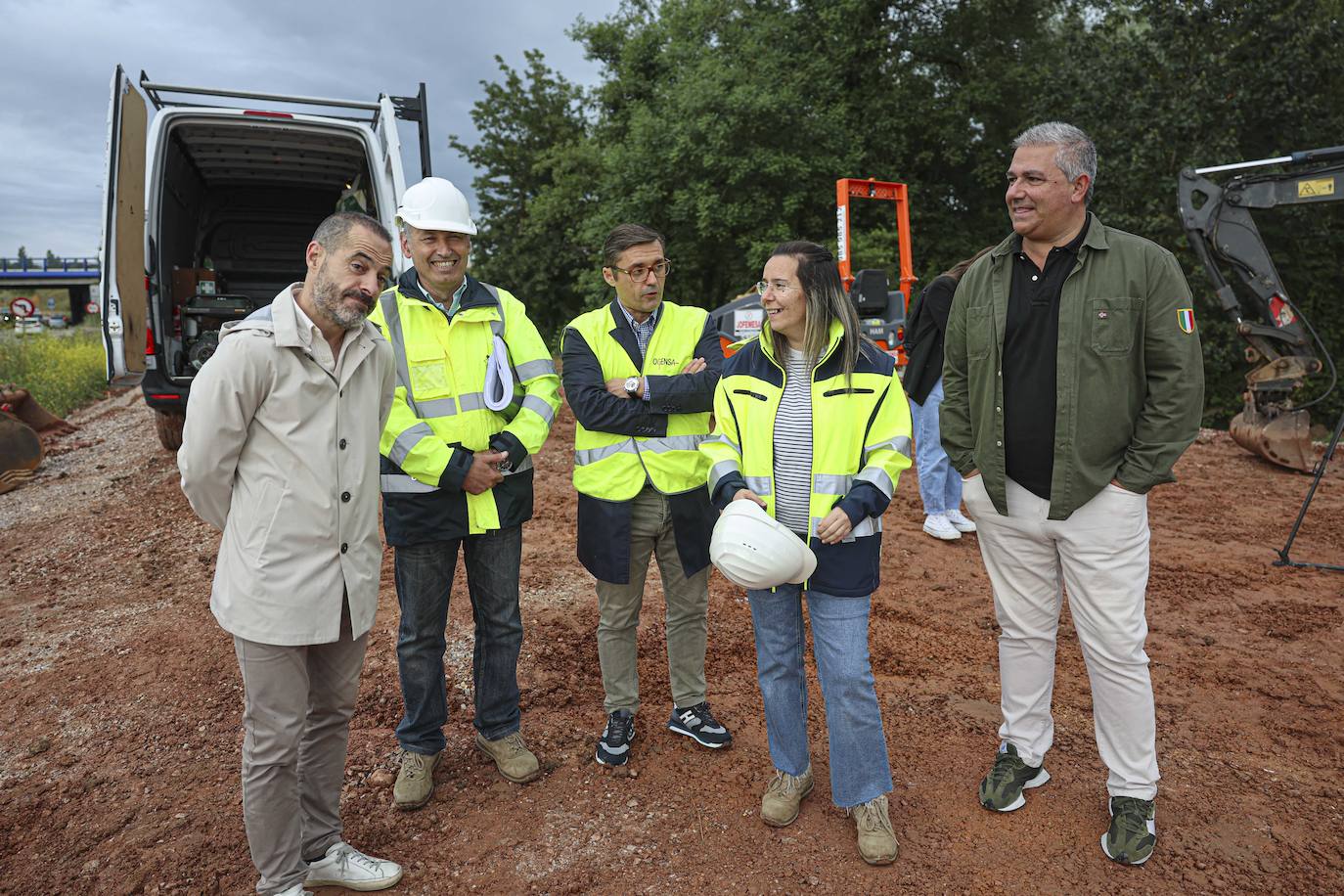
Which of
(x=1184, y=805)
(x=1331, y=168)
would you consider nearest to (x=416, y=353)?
(x=1184, y=805)

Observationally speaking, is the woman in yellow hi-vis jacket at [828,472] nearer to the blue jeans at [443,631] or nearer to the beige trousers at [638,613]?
the beige trousers at [638,613]

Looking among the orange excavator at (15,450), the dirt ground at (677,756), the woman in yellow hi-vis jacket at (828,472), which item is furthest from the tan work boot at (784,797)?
the orange excavator at (15,450)

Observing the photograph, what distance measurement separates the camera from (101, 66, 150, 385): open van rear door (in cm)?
605

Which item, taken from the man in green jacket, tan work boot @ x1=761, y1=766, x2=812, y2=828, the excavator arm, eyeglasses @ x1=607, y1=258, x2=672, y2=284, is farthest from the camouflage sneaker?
the excavator arm

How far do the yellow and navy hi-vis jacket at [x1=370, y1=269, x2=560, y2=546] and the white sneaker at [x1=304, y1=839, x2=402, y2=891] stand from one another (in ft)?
3.15

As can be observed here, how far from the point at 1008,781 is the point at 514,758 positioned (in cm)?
172

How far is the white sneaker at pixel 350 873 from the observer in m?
2.53

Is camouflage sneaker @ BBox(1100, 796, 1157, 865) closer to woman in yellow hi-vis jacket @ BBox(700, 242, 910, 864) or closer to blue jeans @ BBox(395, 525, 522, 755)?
woman in yellow hi-vis jacket @ BBox(700, 242, 910, 864)

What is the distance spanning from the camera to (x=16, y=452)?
26.8ft

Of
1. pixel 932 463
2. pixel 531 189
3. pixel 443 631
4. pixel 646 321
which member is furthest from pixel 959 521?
pixel 531 189

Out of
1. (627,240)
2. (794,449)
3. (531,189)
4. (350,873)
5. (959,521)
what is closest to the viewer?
(350,873)

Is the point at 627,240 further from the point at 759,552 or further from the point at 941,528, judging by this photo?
the point at 941,528

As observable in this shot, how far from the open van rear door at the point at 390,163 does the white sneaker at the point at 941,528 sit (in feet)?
14.1

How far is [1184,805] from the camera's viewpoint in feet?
9.55
